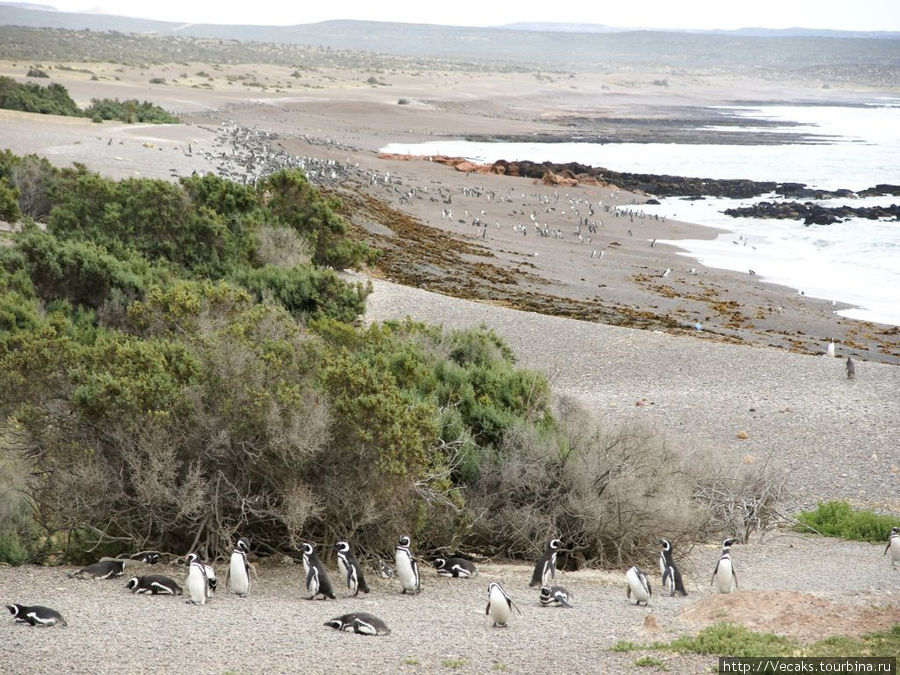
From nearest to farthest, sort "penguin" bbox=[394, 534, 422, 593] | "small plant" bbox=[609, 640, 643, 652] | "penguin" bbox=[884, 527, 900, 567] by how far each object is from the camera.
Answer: "small plant" bbox=[609, 640, 643, 652] < "penguin" bbox=[394, 534, 422, 593] < "penguin" bbox=[884, 527, 900, 567]

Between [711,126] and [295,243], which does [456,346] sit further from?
[711,126]

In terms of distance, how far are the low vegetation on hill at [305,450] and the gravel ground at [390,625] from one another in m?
0.57

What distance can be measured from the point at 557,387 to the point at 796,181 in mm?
33213

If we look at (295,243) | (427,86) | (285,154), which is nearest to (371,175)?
(285,154)

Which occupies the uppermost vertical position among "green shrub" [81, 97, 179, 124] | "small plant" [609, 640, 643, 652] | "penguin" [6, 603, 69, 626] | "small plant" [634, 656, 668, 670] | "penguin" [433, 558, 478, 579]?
"green shrub" [81, 97, 179, 124]

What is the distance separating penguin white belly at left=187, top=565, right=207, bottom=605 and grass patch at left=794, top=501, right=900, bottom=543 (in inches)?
277

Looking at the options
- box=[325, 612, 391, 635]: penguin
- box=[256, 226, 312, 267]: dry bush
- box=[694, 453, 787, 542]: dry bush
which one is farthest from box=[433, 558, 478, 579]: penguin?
box=[256, 226, 312, 267]: dry bush

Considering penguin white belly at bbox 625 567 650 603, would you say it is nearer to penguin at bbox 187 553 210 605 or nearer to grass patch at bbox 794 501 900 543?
penguin at bbox 187 553 210 605

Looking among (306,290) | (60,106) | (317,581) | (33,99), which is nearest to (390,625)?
(317,581)

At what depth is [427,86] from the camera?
311 feet

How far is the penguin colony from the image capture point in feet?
22.0

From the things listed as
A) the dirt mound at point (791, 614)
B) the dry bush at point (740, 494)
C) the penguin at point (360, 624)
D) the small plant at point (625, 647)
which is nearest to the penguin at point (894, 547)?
the dry bush at point (740, 494)

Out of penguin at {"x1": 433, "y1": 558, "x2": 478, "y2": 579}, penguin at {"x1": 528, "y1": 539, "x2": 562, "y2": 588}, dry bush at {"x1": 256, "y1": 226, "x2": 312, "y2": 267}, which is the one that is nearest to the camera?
penguin at {"x1": 528, "y1": 539, "x2": 562, "y2": 588}

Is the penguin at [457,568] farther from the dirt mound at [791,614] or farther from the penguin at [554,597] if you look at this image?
the dirt mound at [791,614]
